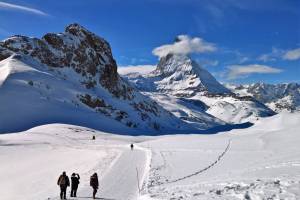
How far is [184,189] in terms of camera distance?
24.9 meters

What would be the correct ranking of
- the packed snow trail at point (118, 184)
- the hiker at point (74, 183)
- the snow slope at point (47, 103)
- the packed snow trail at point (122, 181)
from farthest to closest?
the snow slope at point (47, 103) → the packed snow trail at point (122, 181) → the packed snow trail at point (118, 184) → the hiker at point (74, 183)

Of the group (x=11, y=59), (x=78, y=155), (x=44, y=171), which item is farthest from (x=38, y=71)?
(x=44, y=171)

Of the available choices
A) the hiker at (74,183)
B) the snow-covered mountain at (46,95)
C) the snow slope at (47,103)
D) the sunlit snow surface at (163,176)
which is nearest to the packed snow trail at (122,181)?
the sunlit snow surface at (163,176)

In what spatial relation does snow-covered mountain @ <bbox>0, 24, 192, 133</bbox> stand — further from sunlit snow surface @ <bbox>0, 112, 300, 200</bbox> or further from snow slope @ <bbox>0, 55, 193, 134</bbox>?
sunlit snow surface @ <bbox>0, 112, 300, 200</bbox>

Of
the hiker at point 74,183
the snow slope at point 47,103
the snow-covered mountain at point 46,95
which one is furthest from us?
the snow-covered mountain at point 46,95

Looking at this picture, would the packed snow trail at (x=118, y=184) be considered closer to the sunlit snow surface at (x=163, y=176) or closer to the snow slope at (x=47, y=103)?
the sunlit snow surface at (x=163, y=176)

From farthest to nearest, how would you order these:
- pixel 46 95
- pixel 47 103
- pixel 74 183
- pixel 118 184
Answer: pixel 46 95, pixel 47 103, pixel 118 184, pixel 74 183

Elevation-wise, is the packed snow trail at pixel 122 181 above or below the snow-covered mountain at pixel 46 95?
below

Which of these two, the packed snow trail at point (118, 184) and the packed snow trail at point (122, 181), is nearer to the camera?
the packed snow trail at point (118, 184)

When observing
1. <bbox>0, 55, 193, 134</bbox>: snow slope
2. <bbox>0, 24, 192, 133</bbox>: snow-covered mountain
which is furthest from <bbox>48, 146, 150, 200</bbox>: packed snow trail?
<bbox>0, 24, 192, 133</bbox>: snow-covered mountain

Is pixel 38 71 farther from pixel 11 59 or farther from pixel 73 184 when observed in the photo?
pixel 73 184

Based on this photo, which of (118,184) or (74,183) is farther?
(118,184)

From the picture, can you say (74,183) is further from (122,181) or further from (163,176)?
(163,176)

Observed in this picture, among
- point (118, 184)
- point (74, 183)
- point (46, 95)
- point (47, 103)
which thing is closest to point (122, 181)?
point (118, 184)
